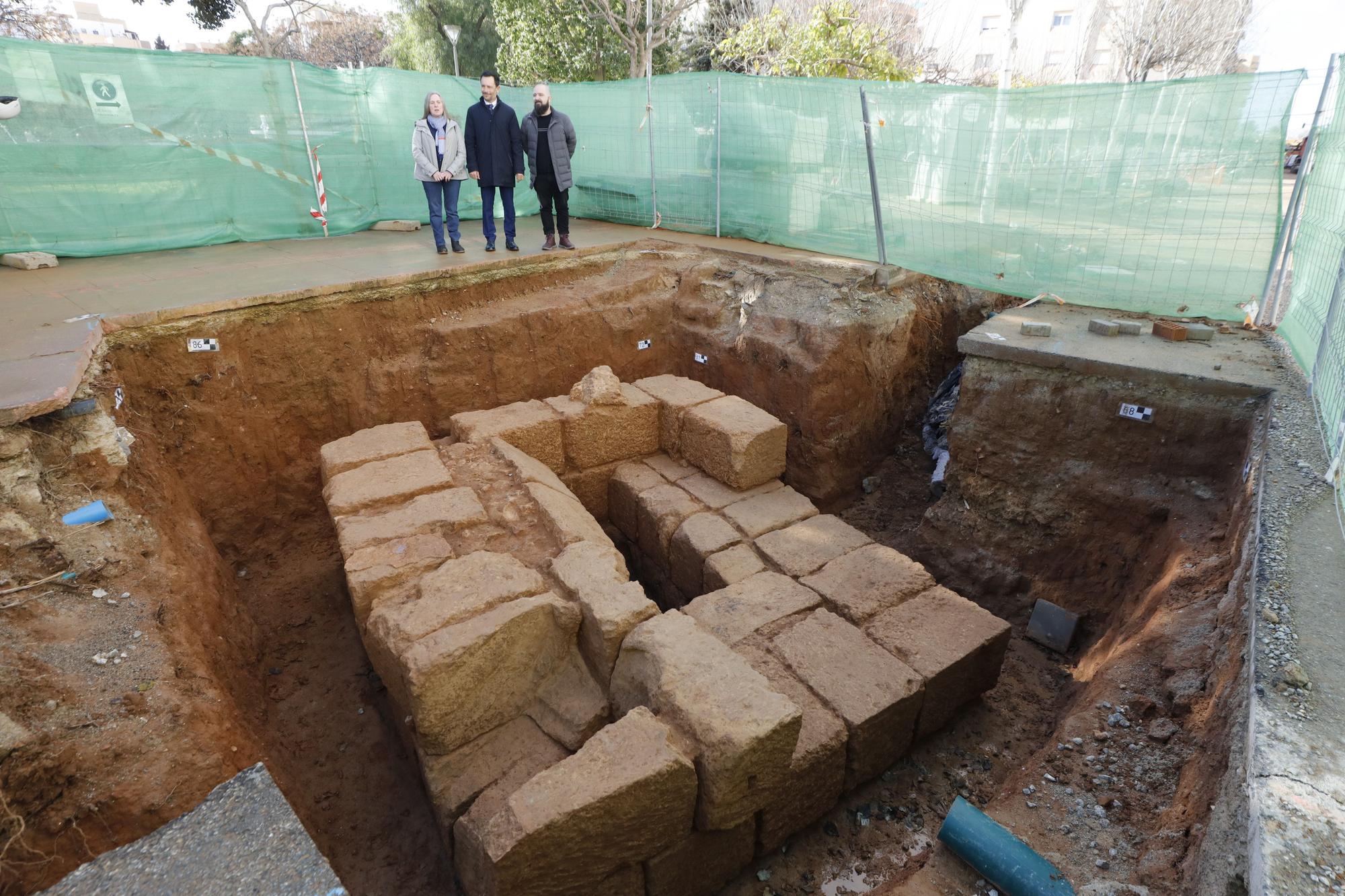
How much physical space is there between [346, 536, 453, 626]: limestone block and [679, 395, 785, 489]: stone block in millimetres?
1966

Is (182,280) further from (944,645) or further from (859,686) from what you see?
(944,645)

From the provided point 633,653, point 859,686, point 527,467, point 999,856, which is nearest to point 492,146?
point 527,467

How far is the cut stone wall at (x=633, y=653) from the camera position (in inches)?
108

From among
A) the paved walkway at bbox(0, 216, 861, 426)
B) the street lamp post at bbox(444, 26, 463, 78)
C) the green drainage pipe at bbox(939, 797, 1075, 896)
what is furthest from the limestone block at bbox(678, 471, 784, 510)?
the street lamp post at bbox(444, 26, 463, 78)

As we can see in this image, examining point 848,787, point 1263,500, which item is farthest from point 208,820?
point 1263,500

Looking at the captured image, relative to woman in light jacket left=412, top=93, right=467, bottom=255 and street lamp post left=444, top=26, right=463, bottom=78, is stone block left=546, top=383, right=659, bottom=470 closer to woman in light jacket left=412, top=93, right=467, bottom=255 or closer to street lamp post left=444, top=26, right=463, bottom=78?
woman in light jacket left=412, top=93, right=467, bottom=255

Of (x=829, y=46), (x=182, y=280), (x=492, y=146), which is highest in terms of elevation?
(x=829, y=46)

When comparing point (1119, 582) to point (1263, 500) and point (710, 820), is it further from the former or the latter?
point (710, 820)

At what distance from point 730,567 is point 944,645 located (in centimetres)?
125

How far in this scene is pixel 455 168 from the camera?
6.88 metres

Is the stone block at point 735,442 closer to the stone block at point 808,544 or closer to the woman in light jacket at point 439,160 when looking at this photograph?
the stone block at point 808,544

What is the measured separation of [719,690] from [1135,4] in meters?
26.1

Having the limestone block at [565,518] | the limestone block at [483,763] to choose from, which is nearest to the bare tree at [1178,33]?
the limestone block at [565,518]

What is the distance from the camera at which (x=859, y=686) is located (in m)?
3.42
